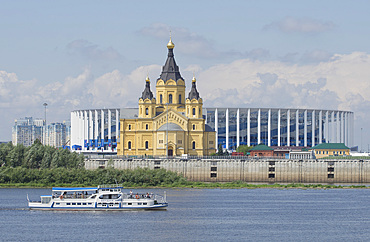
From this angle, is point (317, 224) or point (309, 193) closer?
point (317, 224)

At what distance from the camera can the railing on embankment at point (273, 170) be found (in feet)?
485

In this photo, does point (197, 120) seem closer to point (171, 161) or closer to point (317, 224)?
point (171, 161)

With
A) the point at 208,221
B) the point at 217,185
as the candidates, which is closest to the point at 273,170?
the point at 217,185

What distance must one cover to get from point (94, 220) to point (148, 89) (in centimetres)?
9091

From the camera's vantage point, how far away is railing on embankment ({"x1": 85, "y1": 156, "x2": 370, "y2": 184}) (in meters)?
148

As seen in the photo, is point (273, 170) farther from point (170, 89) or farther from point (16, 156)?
point (16, 156)

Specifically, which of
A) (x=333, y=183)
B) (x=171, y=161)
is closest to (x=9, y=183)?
(x=171, y=161)

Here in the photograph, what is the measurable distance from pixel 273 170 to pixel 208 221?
61215 millimetres

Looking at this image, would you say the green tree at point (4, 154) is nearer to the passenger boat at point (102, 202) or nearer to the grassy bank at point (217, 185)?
the grassy bank at point (217, 185)

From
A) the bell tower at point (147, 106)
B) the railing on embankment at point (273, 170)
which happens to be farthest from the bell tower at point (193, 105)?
the railing on embankment at point (273, 170)

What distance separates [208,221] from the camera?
8906cm

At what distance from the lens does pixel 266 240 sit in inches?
2995

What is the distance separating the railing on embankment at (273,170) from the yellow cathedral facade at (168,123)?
2002cm

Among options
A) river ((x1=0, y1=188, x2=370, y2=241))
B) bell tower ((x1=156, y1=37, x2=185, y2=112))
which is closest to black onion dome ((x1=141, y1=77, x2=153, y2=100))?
bell tower ((x1=156, y1=37, x2=185, y2=112))
